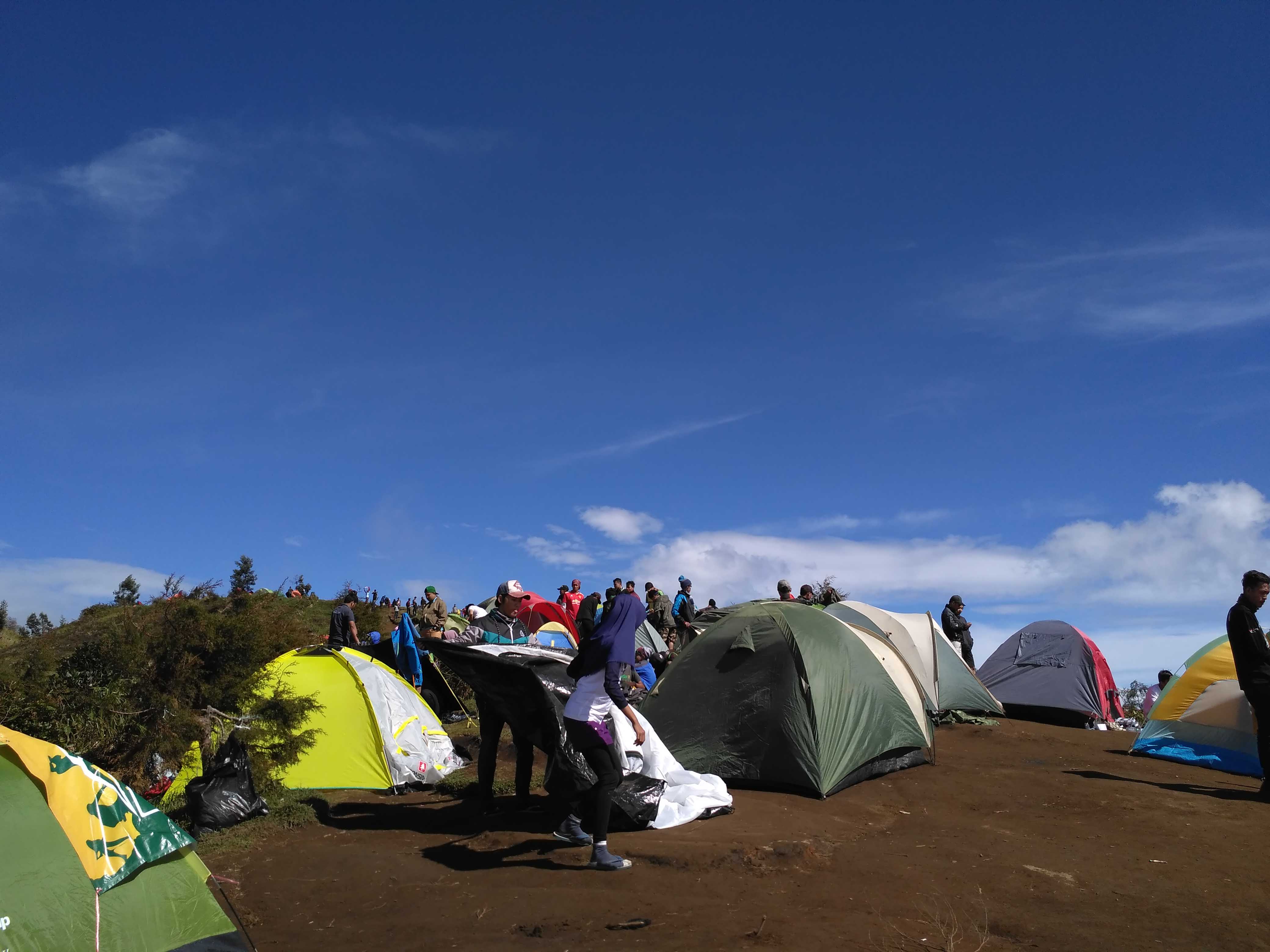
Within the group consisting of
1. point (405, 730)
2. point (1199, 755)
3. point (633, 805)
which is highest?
point (405, 730)

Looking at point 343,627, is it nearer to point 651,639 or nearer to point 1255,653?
point 651,639

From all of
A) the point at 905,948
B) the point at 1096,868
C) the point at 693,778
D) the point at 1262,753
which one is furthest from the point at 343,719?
the point at 1262,753

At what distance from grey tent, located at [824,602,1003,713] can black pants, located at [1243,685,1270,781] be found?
603 centimetres

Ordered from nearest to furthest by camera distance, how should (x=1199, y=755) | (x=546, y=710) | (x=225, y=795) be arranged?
(x=546, y=710) < (x=225, y=795) < (x=1199, y=755)

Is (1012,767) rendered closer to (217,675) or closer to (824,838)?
(824,838)

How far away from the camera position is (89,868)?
511cm

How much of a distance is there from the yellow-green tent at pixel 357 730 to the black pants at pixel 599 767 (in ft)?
14.2

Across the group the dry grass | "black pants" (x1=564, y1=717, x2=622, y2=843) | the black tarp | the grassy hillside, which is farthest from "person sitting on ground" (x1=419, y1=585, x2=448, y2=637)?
the dry grass

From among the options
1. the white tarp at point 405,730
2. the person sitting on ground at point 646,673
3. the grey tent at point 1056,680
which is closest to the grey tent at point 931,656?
the grey tent at point 1056,680

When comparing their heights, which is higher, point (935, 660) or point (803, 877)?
point (935, 660)

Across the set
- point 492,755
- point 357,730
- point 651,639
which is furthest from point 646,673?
point 492,755

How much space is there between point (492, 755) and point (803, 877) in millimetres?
3580

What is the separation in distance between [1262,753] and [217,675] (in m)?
11.7

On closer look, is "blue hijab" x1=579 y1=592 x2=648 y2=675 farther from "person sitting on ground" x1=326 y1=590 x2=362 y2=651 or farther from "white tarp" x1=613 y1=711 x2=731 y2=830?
"person sitting on ground" x1=326 y1=590 x2=362 y2=651
